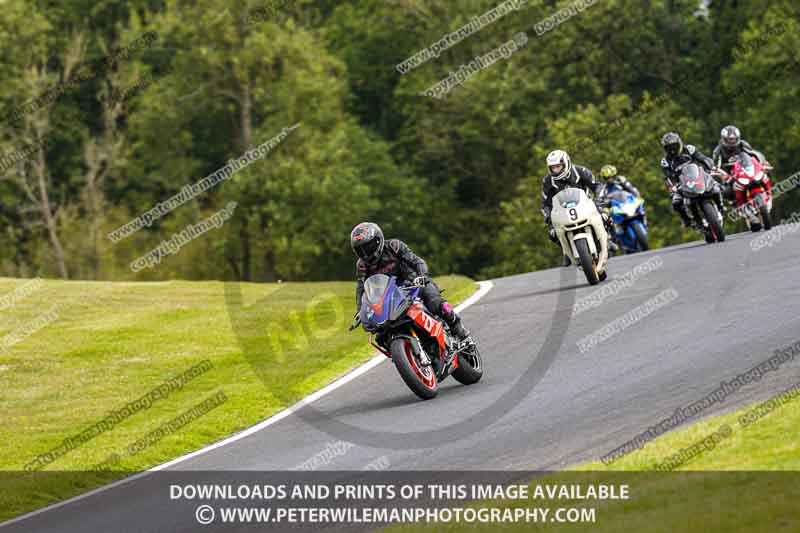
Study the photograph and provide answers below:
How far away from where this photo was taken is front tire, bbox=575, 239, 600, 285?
18.4 m

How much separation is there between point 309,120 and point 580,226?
125 ft

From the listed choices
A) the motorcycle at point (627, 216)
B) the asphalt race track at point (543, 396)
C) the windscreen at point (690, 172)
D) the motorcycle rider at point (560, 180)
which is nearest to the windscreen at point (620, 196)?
the motorcycle at point (627, 216)

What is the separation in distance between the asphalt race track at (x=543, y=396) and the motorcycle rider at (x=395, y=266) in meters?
0.84

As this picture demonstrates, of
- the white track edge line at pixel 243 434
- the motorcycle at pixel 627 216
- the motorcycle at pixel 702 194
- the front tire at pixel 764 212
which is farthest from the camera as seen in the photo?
the motorcycle at pixel 627 216

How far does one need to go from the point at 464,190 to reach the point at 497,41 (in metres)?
6.72

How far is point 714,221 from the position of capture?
22203 mm

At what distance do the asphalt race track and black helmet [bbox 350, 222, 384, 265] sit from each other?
157cm

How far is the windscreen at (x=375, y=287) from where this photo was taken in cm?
1320

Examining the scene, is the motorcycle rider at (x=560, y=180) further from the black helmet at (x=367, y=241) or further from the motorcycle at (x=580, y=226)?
the black helmet at (x=367, y=241)

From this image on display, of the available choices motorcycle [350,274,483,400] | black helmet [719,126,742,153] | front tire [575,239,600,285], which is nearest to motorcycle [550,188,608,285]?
front tire [575,239,600,285]

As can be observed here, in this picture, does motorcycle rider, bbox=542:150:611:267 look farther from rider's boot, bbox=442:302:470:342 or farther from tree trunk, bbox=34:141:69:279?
tree trunk, bbox=34:141:69:279

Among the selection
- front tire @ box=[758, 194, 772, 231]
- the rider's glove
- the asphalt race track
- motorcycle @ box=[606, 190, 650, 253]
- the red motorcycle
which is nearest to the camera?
the asphalt race track

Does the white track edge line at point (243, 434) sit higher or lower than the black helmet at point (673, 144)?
lower

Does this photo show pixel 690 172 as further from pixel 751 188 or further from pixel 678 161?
pixel 751 188
